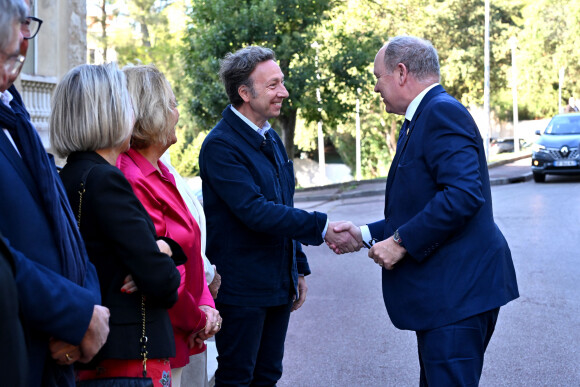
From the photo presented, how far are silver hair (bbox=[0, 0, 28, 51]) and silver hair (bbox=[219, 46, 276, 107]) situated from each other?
2.08m

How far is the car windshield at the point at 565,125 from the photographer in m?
22.8

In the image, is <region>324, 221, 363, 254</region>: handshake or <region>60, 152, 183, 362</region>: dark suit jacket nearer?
<region>60, 152, 183, 362</region>: dark suit jacket

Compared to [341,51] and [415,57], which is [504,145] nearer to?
[341,51]

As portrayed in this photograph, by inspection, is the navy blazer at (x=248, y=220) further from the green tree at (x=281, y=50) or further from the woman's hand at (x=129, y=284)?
the green tree at (x=281, y=50)

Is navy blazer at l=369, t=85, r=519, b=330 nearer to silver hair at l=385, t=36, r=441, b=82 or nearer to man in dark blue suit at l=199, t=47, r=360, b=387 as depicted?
silver hair at l=385, t=36, r=441, b=82

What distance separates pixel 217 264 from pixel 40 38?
28.4ft

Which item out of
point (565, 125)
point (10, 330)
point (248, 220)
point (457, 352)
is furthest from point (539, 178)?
point (10, 330)

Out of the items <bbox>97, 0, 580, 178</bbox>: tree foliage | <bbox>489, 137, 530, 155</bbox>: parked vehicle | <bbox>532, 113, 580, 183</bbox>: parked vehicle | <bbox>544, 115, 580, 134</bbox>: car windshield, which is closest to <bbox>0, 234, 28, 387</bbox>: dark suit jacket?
<bbox>97, 0, 580, 178</bbox>: tree foliage

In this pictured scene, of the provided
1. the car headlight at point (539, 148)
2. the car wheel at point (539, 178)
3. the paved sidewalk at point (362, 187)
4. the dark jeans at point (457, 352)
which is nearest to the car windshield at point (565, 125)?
the car headlight at point (539, 148)

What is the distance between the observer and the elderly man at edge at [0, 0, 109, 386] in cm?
211

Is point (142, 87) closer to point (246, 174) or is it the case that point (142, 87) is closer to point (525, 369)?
point (246, 174)

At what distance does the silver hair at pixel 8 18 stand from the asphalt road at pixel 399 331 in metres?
4.32

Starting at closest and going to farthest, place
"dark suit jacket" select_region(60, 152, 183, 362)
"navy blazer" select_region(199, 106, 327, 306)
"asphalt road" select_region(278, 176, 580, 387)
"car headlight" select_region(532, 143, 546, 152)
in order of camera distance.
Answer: "dark suit jacket" select_region(60, 152, 183, 362)
"navy blazer" select_region(199, 106, 327, 306)
"asphalt road" select_region(278, 176, 580, 387)
"car headlight" select_region(532, 143, 546, 152)

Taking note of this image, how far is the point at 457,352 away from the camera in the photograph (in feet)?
11.2
